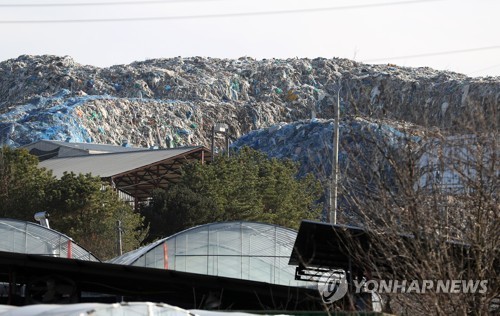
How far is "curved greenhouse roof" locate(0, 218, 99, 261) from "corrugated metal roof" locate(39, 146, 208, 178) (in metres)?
19.7

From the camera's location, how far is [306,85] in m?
77.6

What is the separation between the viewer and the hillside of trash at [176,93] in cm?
6550

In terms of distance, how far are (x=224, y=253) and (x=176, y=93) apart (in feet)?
159

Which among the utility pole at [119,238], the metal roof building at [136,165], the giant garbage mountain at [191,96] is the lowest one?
the utility pole at [119,238]

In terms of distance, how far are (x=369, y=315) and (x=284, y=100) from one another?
62.2 metres

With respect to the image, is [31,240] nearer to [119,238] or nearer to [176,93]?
[119,238]

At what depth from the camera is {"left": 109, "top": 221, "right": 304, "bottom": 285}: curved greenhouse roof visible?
86.8 feet

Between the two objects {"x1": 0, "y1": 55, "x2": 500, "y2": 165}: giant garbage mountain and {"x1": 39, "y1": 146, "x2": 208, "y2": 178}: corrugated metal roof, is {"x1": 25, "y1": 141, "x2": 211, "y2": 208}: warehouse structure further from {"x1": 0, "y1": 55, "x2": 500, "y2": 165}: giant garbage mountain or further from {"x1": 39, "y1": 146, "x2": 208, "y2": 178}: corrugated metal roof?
{"x1": 0, "y1": 55, "x2": 500, "y2": 165}: giant garbage mountain

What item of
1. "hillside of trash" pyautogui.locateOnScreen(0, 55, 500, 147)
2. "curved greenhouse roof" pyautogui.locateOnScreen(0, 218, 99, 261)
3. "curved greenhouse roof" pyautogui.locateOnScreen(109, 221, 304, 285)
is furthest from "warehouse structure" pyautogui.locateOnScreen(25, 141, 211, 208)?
"curved greenhouse roof" pyautogui.locateOnScreen(109, 221, 304, 285)

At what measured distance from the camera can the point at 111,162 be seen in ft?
179

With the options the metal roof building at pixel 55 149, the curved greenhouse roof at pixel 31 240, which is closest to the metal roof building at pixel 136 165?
the metal roof building at pixel 55 149

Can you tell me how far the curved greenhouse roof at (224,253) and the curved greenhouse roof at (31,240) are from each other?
302 centimetres

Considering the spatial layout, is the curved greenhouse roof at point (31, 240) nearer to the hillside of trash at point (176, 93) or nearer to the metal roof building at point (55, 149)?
the metal roof building at point (55, 149)

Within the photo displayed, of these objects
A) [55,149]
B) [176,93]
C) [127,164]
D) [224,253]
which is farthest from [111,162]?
[224,253]
